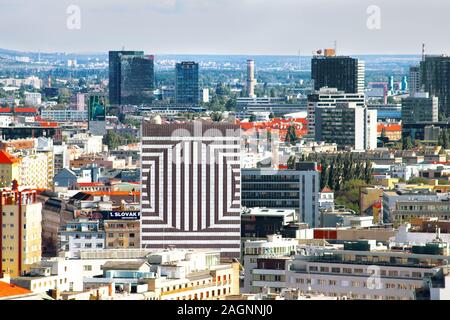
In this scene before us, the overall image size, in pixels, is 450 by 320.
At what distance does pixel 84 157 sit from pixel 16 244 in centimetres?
2323

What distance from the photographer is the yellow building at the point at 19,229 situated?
2016 cm

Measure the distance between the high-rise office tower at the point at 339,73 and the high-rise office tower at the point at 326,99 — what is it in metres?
→ 1.76

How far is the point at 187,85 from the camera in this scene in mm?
66125

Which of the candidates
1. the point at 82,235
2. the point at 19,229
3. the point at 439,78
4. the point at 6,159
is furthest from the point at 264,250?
the point at 439,78

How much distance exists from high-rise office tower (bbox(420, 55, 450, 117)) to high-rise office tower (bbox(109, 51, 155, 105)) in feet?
29.2

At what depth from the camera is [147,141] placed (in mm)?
26641

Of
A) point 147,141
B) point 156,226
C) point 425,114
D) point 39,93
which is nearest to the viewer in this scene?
point 156,226

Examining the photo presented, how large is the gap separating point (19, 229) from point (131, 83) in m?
41.9

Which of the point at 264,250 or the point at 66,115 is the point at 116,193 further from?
the point at 66,115

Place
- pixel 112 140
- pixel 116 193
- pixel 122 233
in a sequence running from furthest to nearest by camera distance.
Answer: pixel 112 140 → pixel 116 193 → pixel 122 233

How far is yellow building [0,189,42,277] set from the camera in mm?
20156

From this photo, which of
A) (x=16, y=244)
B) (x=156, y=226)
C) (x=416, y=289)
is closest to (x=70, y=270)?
(x=416, y=289)

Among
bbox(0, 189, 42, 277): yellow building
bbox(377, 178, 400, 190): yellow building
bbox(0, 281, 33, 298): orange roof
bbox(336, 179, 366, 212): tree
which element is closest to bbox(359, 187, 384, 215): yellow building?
bbox(336, 179, 366, 212): tree
